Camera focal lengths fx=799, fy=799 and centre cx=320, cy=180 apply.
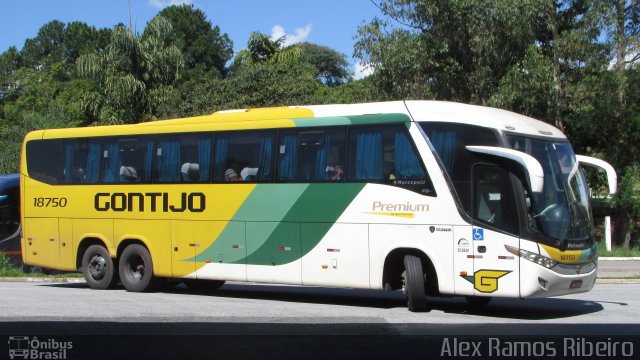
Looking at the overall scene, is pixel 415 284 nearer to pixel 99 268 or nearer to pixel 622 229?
pixel 99 268

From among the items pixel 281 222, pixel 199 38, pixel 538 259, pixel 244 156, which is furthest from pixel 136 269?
pixel 199 38

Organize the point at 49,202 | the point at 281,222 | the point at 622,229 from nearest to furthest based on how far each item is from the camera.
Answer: the point at 281,222, the point at 49,202, the point at 622,229

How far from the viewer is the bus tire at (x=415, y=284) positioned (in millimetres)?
12789

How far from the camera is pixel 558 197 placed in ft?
40.1

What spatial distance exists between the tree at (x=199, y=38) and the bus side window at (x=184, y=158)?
207 ft

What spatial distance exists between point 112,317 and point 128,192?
199 inches

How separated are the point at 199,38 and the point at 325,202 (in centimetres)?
6989

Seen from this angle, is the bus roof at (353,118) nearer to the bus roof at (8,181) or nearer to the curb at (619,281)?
the curb at (619,281)

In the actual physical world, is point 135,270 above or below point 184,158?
below

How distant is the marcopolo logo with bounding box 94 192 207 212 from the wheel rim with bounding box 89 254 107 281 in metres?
1.12

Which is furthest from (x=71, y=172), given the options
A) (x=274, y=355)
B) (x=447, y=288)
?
(x=274, y=355)

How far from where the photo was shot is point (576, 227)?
1227 cm

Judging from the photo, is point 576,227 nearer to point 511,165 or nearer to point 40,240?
point 511,165

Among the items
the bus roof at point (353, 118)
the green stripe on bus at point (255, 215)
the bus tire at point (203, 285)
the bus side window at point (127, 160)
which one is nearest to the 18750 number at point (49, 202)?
the bus side window at point (127, 160)
